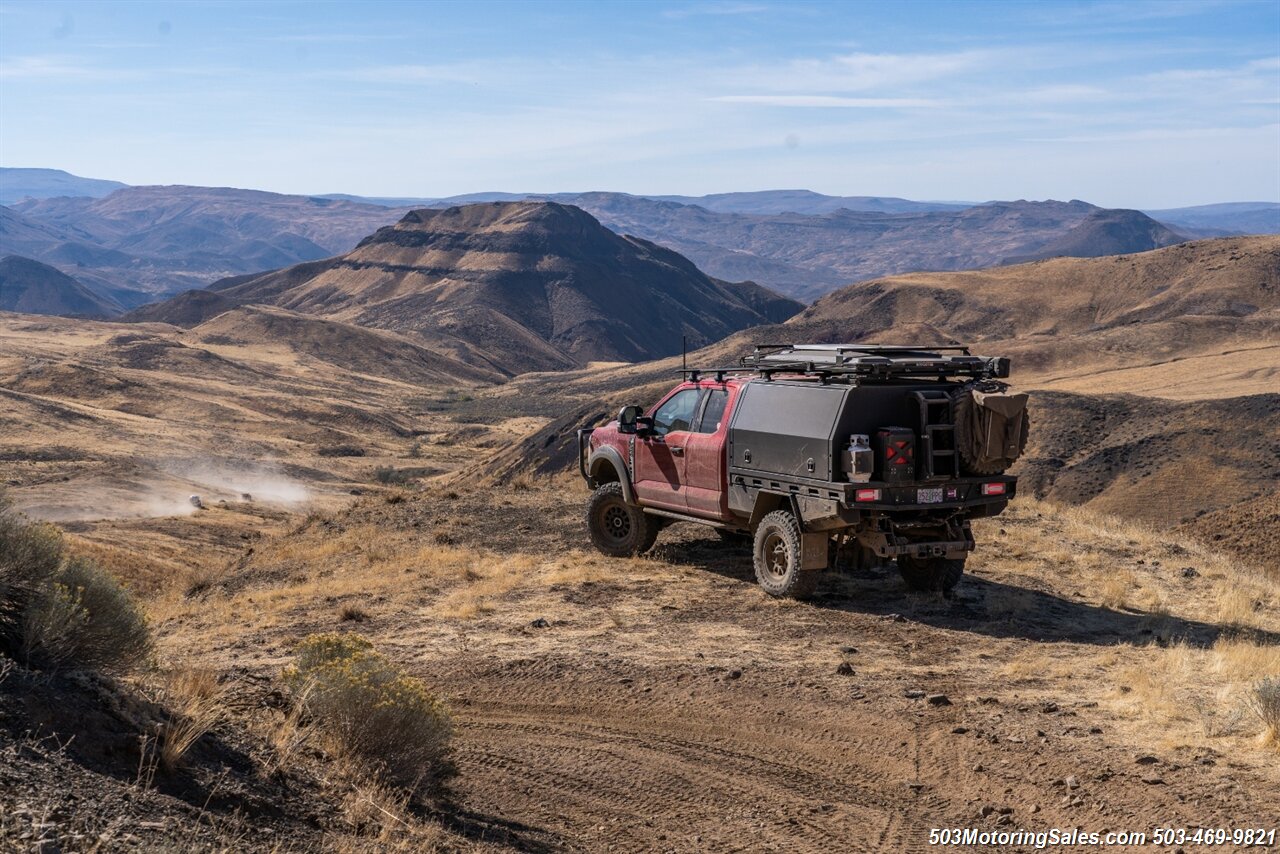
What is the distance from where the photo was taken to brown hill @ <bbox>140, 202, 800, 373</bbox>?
423ft

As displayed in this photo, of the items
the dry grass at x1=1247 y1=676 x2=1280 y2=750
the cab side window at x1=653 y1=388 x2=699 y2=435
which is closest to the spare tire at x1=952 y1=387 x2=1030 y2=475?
the cab side window at x1=653 y1=388 x2=699 y2=435

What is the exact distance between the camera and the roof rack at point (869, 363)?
10477mm

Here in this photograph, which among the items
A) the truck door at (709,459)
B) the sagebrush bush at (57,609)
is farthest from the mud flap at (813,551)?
the sagebrush bush at (57,609)

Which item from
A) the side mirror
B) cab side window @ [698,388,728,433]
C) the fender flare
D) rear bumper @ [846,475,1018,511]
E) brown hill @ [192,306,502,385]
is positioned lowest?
brown hill @ [192,306,502,385]

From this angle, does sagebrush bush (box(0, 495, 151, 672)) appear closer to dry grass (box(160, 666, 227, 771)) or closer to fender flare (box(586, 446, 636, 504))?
dry grass (box(160, 666, 227, 771))

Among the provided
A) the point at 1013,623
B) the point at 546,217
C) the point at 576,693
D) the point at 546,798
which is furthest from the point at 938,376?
the point at 546,217

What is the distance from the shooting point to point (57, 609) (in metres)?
5.96

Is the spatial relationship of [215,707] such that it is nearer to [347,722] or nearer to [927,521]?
[347,722]

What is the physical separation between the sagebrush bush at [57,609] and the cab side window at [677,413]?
686cm

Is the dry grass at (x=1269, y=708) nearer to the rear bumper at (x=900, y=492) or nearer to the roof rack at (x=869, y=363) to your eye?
the rear bumper at (x=900, y=492)

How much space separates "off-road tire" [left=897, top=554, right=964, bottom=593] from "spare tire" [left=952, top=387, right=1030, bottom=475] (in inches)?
55.3

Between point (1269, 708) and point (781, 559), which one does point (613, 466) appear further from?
point (1269, 708)

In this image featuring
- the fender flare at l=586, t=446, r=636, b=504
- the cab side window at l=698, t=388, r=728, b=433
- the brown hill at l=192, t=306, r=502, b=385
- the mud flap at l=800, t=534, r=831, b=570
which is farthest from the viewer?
the brown hill at l=192, t=306, r=502, b=385

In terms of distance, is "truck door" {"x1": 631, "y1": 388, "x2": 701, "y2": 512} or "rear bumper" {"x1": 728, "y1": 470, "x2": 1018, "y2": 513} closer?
"rear bumper" {"x1": 728, "y1": 470, "x2": 1018, "y2": 513}
